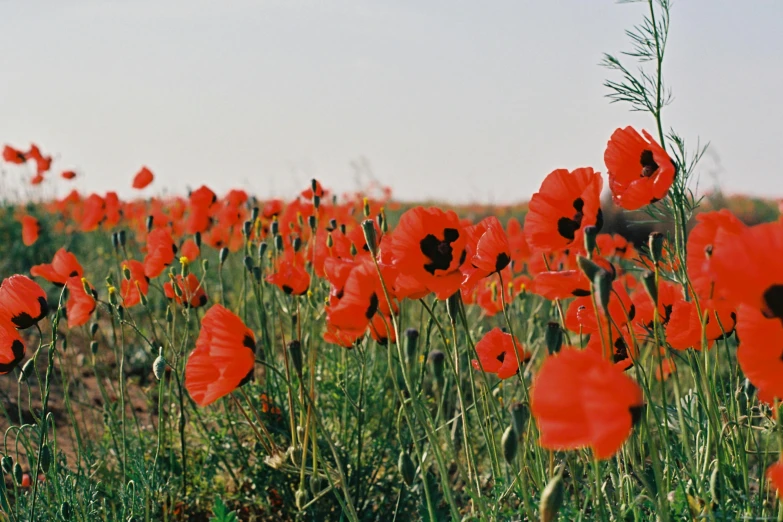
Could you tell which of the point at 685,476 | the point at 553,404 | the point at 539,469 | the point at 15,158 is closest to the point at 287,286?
the point at 539,469

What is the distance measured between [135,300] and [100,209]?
5.83ft

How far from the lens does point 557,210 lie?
1914mm

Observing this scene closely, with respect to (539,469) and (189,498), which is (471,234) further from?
(189,498)

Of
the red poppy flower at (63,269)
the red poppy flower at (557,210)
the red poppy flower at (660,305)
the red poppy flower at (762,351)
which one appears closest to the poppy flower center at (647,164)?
the red poppy flower at (557,210)

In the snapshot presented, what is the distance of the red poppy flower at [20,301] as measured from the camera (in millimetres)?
2152

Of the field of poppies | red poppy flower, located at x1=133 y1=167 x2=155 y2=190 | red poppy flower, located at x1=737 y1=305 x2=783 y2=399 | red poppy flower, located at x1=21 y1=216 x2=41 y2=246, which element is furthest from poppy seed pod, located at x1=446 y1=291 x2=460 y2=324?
red poppy flower, located at x1=133 y1=167 x2=155 y2=190

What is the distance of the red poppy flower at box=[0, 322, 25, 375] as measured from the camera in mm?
2043

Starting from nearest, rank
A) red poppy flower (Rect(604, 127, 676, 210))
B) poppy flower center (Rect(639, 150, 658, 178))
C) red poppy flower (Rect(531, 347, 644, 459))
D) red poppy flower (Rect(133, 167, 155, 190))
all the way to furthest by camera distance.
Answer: red poppy flower (Rect(531, 347, 644, 459)), red poppy flower (Rect(604, 127, 676, 210)), poppy flower center (Rect(639, 150, 658, 178)), red poppy flower (Rect(133, 167, 155, 190))

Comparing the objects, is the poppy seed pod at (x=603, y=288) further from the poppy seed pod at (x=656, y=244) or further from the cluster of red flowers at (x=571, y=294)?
the poppy seed pod at (x=656, y=244)

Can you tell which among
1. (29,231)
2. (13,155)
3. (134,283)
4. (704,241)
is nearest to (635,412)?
(704,241)

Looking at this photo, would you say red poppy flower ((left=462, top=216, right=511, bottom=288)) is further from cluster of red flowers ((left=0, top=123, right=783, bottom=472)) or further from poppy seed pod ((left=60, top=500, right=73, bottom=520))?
poppy seed pod ((left=60, top=500, right=73, bottom=520))

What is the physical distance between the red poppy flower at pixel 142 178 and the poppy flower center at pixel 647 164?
143 inches

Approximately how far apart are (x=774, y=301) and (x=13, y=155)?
6629mm

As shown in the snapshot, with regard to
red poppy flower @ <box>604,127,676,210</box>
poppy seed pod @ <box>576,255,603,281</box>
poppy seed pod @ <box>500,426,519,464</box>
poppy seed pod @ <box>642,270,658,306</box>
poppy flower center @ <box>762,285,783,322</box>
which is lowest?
poppy seed pod @ <box>500,426,519,464</box>
